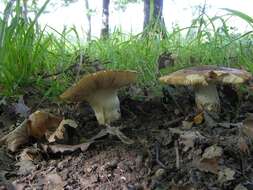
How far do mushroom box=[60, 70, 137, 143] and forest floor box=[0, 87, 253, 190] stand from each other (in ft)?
0.18

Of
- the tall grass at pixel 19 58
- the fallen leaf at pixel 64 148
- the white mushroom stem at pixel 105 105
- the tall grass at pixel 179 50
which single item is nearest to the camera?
the fallen leaf at pixel 64 148

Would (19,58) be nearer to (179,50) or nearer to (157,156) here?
Result: (157,156)

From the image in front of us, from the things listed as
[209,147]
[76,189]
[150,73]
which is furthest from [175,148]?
[150,73]

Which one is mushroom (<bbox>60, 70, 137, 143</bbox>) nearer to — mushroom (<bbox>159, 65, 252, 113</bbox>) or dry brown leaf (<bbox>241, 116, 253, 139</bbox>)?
mushroom (<bbox>159, 65, 252, 113</bbox>)

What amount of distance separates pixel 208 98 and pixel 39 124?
2.83 ft

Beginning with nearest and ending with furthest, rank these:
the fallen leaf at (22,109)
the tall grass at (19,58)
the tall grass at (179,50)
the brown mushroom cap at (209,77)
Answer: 1. the brown mushroom cap at (209,77)
2. the fallen leaf at (22,109)
3. the tall grass at (19,58)
4. the tall grass at (179,50)

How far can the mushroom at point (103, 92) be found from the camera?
183 centimetres

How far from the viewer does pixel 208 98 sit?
207cm

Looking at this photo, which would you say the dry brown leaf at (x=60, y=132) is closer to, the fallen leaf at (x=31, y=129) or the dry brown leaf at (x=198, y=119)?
the fallen leaf at (x=31, y=129)

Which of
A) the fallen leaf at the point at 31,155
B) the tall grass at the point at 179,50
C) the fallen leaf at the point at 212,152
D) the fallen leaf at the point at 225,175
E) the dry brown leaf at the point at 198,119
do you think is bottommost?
the fallen leaf at the point at 31,155

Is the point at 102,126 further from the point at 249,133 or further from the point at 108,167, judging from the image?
the point at 249,133

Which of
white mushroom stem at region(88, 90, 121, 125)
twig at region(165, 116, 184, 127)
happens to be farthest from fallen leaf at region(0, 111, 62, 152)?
twig at region(165, 116, 184, 127)

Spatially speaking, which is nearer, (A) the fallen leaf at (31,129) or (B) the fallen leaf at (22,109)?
(A) the fallen leaf at (31,129)

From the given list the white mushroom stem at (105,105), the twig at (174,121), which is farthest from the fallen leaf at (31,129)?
the twig at (174,121)
